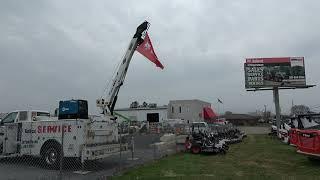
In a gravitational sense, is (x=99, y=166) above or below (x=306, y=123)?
below

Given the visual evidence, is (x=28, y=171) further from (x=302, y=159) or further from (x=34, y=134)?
(x=302, y=159)

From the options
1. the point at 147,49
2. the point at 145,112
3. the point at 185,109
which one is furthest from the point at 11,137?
the point at 185,109

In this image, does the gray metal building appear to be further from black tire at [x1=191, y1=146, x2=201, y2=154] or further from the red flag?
black tire at [x1=191, y1=146, x2=201, y2=154]

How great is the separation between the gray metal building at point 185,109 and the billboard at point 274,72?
2879 cm

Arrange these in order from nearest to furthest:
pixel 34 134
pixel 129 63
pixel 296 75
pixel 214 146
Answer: pixel 34 134, pixel 214 146, pixel 129 63, pixel 296 75

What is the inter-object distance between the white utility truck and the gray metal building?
62896 millimetres

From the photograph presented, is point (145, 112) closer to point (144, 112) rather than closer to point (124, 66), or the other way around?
point (144, 112)

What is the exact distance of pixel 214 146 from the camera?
24266mm

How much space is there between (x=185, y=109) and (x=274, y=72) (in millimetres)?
30874

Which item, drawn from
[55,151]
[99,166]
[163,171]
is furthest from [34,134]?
[163,171]

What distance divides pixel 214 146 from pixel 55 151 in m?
10.4

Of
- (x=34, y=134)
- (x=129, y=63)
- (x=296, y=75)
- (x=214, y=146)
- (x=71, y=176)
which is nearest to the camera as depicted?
(x=71, y=176)

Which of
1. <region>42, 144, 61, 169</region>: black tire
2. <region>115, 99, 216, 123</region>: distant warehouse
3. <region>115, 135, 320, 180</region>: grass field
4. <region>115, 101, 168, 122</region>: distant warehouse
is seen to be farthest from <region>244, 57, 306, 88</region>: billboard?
<region>42, 144, 61, 169</region>: black tire

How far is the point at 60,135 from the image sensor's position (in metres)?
16.6
